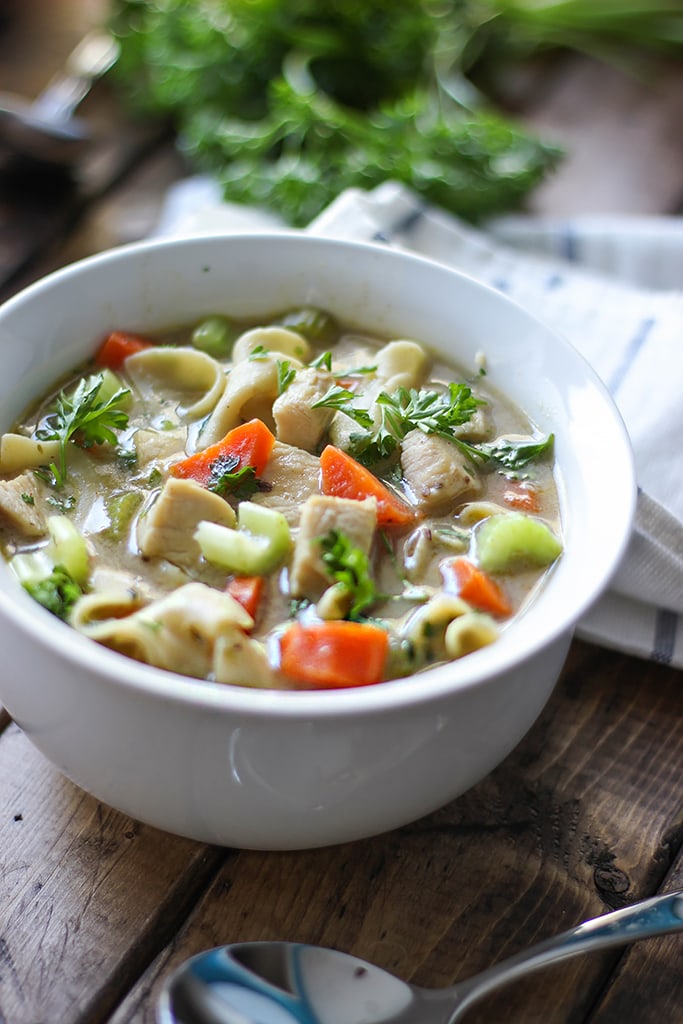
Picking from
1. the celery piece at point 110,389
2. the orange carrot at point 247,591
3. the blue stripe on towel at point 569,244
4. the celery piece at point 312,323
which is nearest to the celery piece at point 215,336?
the celery piece at point 312,323

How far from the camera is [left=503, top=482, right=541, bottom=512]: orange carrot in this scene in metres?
2.33

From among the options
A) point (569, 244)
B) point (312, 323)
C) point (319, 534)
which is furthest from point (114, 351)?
point (569, 244)

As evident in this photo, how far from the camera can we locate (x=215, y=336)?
8.90 ft

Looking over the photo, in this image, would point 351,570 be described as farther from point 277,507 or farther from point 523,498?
point 523,498

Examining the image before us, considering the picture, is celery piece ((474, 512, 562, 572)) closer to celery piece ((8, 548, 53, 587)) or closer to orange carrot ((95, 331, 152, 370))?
celery piece ((8, 548, 53, 587))

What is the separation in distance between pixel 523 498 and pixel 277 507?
55 centimetres

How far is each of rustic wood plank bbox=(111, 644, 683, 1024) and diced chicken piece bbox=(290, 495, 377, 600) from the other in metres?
0.54

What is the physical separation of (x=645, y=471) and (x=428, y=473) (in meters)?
0.64

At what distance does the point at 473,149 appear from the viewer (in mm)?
3633

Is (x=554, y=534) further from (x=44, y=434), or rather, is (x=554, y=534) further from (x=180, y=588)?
(x=44, y=434)

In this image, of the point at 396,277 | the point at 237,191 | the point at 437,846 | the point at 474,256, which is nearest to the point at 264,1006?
the point at 437,846

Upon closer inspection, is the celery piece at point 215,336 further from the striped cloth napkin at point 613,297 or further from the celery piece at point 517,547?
the celery piece at point 517,547

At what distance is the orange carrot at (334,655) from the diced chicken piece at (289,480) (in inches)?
14.7

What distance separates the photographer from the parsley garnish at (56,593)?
1961 millimetres
